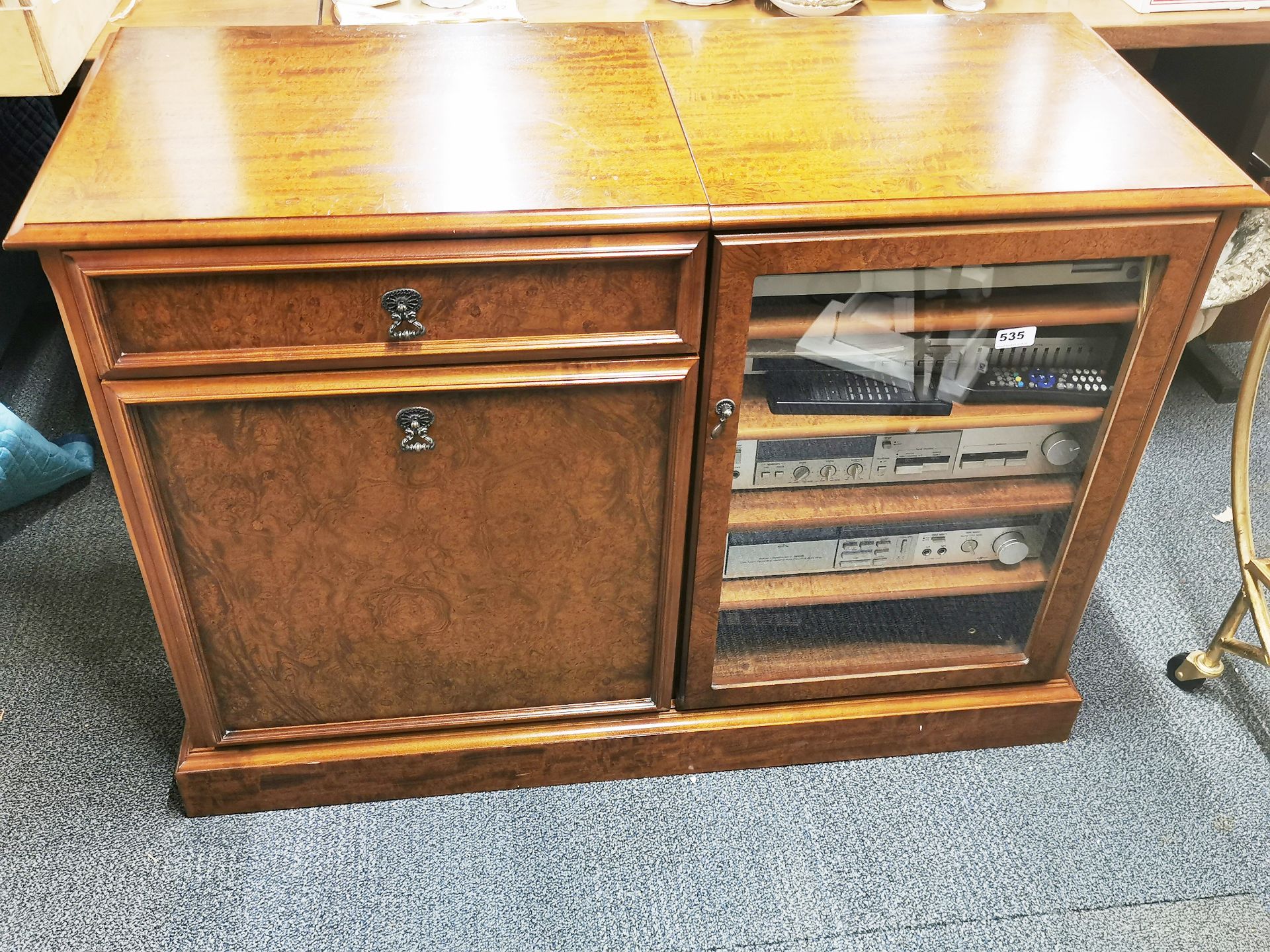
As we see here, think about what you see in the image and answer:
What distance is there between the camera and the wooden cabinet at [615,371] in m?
1.06

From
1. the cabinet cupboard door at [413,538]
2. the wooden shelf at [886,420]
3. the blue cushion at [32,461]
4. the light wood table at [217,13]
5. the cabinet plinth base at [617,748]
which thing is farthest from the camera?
the blue cushion at [32,461]

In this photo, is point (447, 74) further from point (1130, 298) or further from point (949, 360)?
point (1130, 298)

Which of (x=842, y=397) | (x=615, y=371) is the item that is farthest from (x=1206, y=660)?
(x=615, y=371)

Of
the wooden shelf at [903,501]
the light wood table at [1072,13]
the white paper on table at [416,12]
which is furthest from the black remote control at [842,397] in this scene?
the white paper on table at [416,12]

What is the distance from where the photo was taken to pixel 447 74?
123 cm

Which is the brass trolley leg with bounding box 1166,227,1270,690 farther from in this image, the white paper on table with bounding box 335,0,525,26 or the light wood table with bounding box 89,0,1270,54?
the white paper on table with bounding box 335,0,525,26

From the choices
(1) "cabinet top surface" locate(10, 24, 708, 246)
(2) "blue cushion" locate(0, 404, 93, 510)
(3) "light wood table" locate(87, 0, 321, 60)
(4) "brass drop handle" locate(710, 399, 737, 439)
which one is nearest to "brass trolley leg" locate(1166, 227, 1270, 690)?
(4) "brass drop handle" locate(710, 399, 737, 439)

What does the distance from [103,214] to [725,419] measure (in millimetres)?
613

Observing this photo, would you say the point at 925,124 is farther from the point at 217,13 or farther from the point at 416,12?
the point at 217,13

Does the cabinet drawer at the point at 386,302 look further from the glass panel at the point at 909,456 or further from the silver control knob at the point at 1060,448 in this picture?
the silver control knob at the point at 1060,448

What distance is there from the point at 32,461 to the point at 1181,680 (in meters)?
1.71

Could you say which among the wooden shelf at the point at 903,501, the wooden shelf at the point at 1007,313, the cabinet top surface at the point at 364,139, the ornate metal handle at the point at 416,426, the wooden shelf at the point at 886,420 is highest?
the cabinet top surface at the point at 364,139

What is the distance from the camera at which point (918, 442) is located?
4.45 ft

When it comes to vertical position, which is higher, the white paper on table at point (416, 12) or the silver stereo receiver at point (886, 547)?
the white paper on table at point (416, 12)
